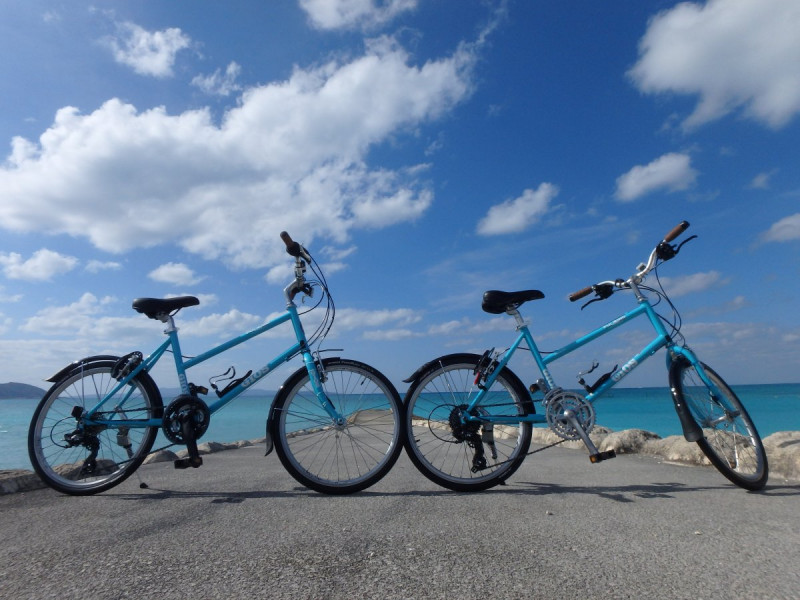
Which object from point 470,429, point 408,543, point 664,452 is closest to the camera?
point 408,543

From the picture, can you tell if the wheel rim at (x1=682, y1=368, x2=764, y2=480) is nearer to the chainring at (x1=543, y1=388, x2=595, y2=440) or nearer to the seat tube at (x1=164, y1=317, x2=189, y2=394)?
the chainring at (x1=543, y1=388, x2=595, y2=440)

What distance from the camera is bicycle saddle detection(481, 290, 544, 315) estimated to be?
4.11 m

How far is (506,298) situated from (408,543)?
7.91 feet

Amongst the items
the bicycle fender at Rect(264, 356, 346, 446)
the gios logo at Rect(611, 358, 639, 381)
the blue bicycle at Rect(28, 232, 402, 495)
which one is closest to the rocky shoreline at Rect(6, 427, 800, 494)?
the blue bicycle at Rect(28, 232, 402, 495)

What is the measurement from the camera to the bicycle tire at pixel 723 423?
3662 millimetres

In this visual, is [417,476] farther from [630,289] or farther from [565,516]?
[630,289]

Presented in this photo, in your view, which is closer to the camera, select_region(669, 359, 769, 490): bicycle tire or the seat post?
select_region(669, 359, 769, 490): bicycle tire

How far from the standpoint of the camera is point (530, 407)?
388cm

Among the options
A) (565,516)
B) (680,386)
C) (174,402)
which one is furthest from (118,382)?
(680,386)

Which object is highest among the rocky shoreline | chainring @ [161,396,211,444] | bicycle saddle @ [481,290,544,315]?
bicycle saddle @ [481,290,544,315]

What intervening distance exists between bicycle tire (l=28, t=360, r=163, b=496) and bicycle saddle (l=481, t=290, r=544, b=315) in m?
2.94

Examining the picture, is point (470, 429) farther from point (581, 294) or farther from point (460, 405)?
point (581, 294)

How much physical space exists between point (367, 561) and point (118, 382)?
309 cm

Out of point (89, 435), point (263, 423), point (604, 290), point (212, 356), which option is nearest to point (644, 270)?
point (604, 290)
